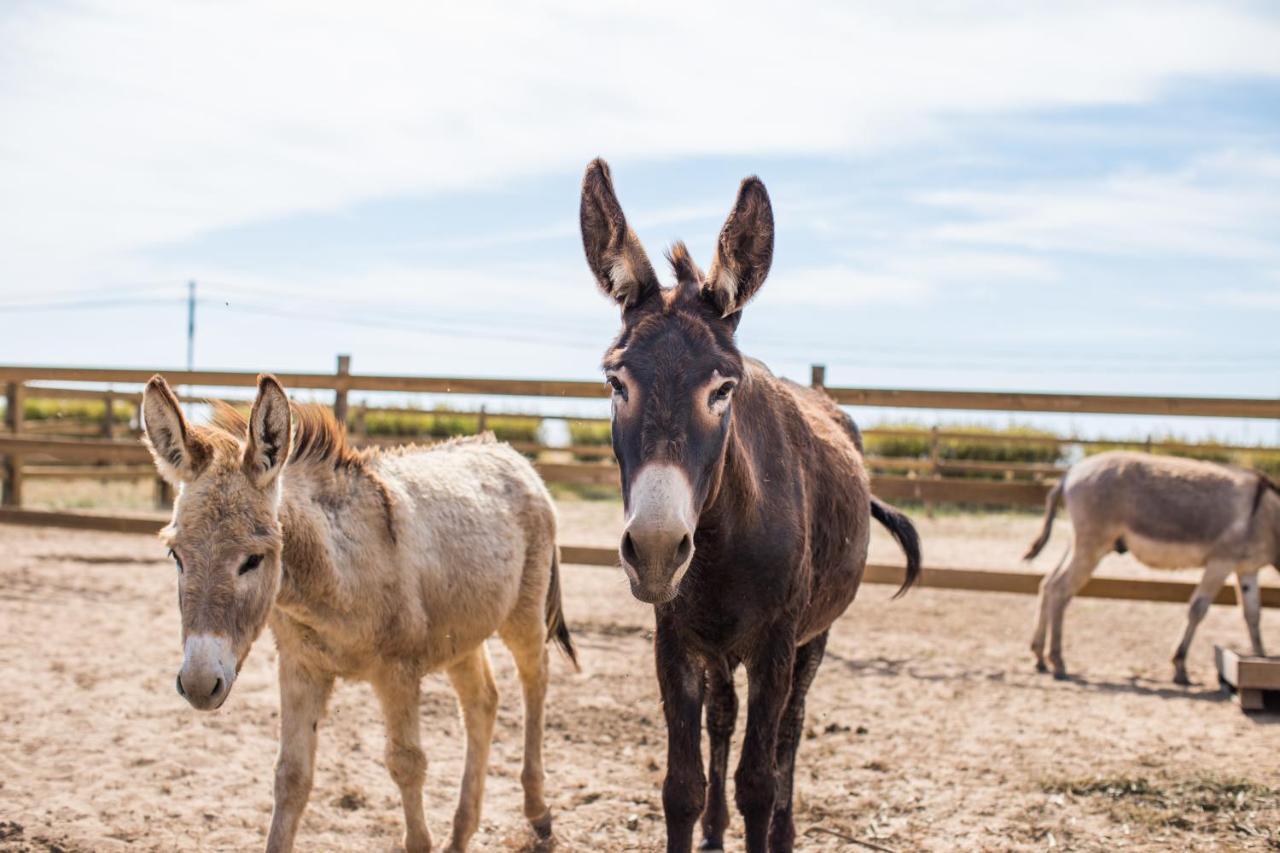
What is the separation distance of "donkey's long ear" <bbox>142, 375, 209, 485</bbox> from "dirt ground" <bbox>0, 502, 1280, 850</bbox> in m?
1.43

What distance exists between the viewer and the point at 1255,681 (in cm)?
668

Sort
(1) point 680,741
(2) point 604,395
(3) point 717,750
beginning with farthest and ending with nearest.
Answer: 1. (2) point 604,395
2. (3) point 717,750
3. (1) point 680,741

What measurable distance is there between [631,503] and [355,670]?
1.75 metres

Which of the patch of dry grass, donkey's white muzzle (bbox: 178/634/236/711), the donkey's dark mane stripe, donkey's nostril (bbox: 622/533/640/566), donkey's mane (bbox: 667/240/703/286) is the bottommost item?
the patch of dry grass

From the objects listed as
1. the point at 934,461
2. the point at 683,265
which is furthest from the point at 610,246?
the point at 934,461

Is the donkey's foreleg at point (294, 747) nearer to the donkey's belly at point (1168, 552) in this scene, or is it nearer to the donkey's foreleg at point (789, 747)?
the donkey's foreleg at point (789, 747)

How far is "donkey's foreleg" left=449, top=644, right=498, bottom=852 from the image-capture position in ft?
14.1

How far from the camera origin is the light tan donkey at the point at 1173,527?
8.37 meters

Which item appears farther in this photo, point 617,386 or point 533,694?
point 533,694

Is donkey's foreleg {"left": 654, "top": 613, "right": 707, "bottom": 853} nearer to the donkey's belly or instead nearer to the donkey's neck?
the donkey's neck

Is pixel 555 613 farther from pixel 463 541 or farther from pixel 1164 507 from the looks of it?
pixel 1164 507

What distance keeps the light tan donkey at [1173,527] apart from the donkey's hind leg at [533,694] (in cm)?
496

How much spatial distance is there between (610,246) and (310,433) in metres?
1.53

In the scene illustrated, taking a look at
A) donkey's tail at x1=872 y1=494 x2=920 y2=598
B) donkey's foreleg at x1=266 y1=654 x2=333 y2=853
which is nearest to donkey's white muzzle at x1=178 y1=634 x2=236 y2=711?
donkey's foreleg at x1=266 y1=654 x2=333 y2=853
